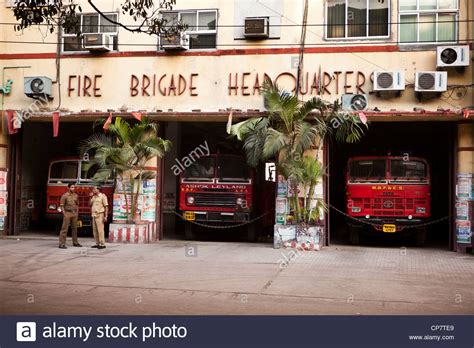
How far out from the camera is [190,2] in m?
16.9

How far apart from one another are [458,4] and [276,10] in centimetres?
475

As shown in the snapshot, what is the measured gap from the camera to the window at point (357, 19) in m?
15.9

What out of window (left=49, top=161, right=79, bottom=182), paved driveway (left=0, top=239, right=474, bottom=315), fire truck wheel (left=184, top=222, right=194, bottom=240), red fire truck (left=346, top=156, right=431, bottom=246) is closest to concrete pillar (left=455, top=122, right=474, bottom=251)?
paved driveway (left=0, top=239, right=474, bottom=315)

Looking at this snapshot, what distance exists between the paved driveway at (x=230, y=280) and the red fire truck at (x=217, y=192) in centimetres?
156

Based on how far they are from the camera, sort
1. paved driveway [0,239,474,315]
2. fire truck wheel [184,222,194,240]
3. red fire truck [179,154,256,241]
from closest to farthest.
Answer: paved driveway [0,239,474,315] < red fire truck [179,154,256,241] < fire truck wheel [184,222,194,240]

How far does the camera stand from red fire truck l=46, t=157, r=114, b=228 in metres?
17.8

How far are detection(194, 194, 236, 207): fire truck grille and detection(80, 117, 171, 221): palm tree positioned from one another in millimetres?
1610

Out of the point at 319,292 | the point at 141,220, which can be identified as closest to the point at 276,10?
the point at 141,220

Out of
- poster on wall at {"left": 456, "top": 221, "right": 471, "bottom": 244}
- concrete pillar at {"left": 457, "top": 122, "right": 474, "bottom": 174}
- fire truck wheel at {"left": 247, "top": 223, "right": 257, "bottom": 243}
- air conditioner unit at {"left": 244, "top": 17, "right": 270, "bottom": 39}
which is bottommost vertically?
fire truck wheel at {"left": 247, "top": 223, "right": 257, "bottom": 243}

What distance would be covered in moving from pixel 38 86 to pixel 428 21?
10922 mm

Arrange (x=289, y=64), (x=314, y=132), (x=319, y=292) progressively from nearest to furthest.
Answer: (x=319, y=292)
(x=314, y=132)
(x=289, y=64)

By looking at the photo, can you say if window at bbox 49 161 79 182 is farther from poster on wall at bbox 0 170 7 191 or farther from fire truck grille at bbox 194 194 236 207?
fire truck grille at bbox 194 194 236 207

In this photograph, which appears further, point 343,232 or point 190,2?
point 343,232

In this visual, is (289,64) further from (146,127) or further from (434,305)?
(434,305)
